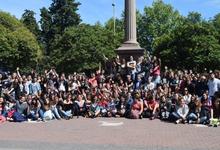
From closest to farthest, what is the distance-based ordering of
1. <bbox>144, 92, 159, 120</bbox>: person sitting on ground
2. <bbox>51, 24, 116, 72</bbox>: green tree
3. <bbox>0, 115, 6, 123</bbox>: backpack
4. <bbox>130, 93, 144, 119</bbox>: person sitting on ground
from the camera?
1. <bbox>0, 115, 6, 123</bbox>: backpack
2. <bbox>144, 92, 159, 120</bbox>: person sitting on ground
3. <bbox>130, 93, 144, 119</bbox>: person sitting on ground
4. <bbox>51, 24, 116, 72</bbox>: green tree

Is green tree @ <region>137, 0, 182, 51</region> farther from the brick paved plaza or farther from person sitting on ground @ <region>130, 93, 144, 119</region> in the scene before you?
the brick paved plaza

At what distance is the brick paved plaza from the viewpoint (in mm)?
13141

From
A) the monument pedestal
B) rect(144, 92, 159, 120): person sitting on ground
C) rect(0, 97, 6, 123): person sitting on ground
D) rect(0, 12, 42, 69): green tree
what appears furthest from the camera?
rect(0, 12, 42, 69): green tree

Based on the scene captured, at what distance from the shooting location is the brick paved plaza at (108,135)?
13141 millimetres

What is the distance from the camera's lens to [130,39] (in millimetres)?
28109

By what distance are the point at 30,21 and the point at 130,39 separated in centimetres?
6159

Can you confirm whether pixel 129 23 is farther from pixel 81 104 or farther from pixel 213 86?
pixel 213 86

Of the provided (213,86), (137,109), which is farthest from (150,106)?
(213,86)

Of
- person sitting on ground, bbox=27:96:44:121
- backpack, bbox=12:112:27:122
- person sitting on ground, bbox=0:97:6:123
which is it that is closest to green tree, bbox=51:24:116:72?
person sitting on ground, bbox=0:97:6:123

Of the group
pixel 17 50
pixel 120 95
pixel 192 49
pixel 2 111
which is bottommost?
pixel 2 111

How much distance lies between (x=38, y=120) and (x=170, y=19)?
6403cm

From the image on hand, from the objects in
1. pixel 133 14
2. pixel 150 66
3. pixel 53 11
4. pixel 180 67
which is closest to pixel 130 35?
pixel 133 14

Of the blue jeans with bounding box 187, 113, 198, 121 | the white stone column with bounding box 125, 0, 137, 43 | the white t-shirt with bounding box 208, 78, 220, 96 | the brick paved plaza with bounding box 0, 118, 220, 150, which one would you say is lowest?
the brick paved plaza with bounding box 0, 118, 220, 150

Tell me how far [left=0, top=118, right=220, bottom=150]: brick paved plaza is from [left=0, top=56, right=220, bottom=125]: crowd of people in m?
1.01
